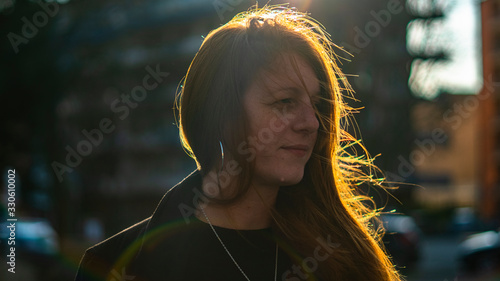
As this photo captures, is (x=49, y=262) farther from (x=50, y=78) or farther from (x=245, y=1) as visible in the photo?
(x=245, y=1)

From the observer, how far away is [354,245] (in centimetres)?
190

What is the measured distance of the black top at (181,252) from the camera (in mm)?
1671

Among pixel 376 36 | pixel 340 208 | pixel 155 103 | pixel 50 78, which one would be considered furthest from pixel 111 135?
pixel 340 208

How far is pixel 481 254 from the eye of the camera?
11883 millimetres

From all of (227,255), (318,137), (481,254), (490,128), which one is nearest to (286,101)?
(318,137)

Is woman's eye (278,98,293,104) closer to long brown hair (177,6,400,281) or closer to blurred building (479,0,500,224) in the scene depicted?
long brown hair (177,6,400,281)

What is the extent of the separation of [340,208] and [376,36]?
362 inches

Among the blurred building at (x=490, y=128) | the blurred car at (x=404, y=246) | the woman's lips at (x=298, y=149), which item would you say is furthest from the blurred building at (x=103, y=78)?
the blurred building at (x=490, y=128)

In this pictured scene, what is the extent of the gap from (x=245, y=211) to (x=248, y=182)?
0.12 metres

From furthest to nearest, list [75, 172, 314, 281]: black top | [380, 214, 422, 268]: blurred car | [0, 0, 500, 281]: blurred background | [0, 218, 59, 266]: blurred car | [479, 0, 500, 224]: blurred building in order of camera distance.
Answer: [479, 0, 500, 224]: blurred building, [380, 214, 422, 268]: blurred car, [0, 218, 59, 266]: blurred car, [0, 0, 500, 281]: blurred background, [75, 172, 314, 281]: black top

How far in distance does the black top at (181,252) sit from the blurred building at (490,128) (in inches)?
1639

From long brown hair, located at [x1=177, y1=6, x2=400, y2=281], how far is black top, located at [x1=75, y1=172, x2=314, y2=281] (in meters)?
0.11

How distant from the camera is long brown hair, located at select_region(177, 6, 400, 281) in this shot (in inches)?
68.5

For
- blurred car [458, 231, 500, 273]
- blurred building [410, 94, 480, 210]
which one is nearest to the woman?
blurred car [458, 231, 500, 273]
